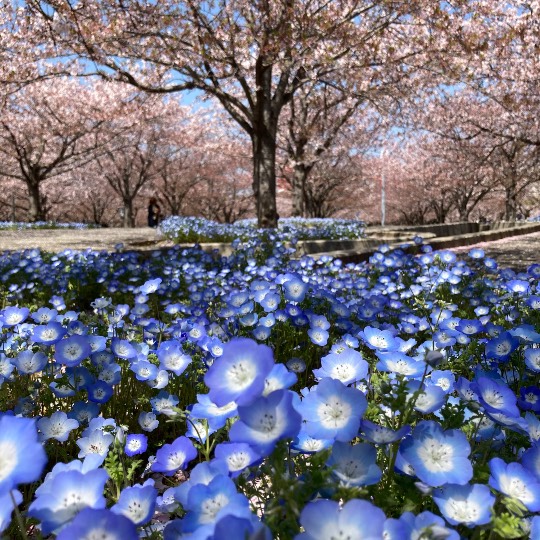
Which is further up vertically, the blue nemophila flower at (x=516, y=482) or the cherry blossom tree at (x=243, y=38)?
the cherry blossom tree at (x=243, y=38)

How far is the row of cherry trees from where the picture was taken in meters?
7.65

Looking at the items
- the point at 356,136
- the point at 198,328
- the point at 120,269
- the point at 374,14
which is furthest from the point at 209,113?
the point at 198,328

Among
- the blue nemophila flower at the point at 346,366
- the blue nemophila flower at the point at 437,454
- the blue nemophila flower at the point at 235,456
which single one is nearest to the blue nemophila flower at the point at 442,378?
the blue nemophila flower at the point at 346,366

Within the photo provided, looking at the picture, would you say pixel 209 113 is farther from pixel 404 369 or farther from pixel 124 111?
pixel 404 369

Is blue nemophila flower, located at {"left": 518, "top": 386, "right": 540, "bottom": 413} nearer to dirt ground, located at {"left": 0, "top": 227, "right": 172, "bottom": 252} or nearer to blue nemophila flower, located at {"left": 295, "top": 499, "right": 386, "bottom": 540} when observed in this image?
blue nemophila flower, located at {"left": 295, "top": 499, "right": 386, "bottom": 540}

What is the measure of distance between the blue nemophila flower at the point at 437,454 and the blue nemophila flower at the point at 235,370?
365 millimetres

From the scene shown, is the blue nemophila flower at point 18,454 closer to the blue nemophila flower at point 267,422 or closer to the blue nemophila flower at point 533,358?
the blue nemophila flower at point 267,422

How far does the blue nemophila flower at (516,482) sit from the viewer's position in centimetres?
92

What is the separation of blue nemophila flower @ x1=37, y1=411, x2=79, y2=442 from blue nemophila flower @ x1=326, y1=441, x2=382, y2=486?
Answer: 98 cm

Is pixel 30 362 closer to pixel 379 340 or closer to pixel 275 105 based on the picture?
pixel 379 340

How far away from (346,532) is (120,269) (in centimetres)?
467

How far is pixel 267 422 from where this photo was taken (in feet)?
2.66

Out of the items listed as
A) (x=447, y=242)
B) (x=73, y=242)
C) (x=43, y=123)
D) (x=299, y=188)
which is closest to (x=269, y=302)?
(x=447, y=242)

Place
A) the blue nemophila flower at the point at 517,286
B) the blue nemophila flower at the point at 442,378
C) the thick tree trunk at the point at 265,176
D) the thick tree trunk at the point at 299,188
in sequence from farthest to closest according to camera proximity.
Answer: the thick tree trunk at the point at 299,188 → the thick tree trunk at the point at 265,176 → the blue nemophila flower at the point at 517,286 → the blue nemophila flower at the point at 442,378
